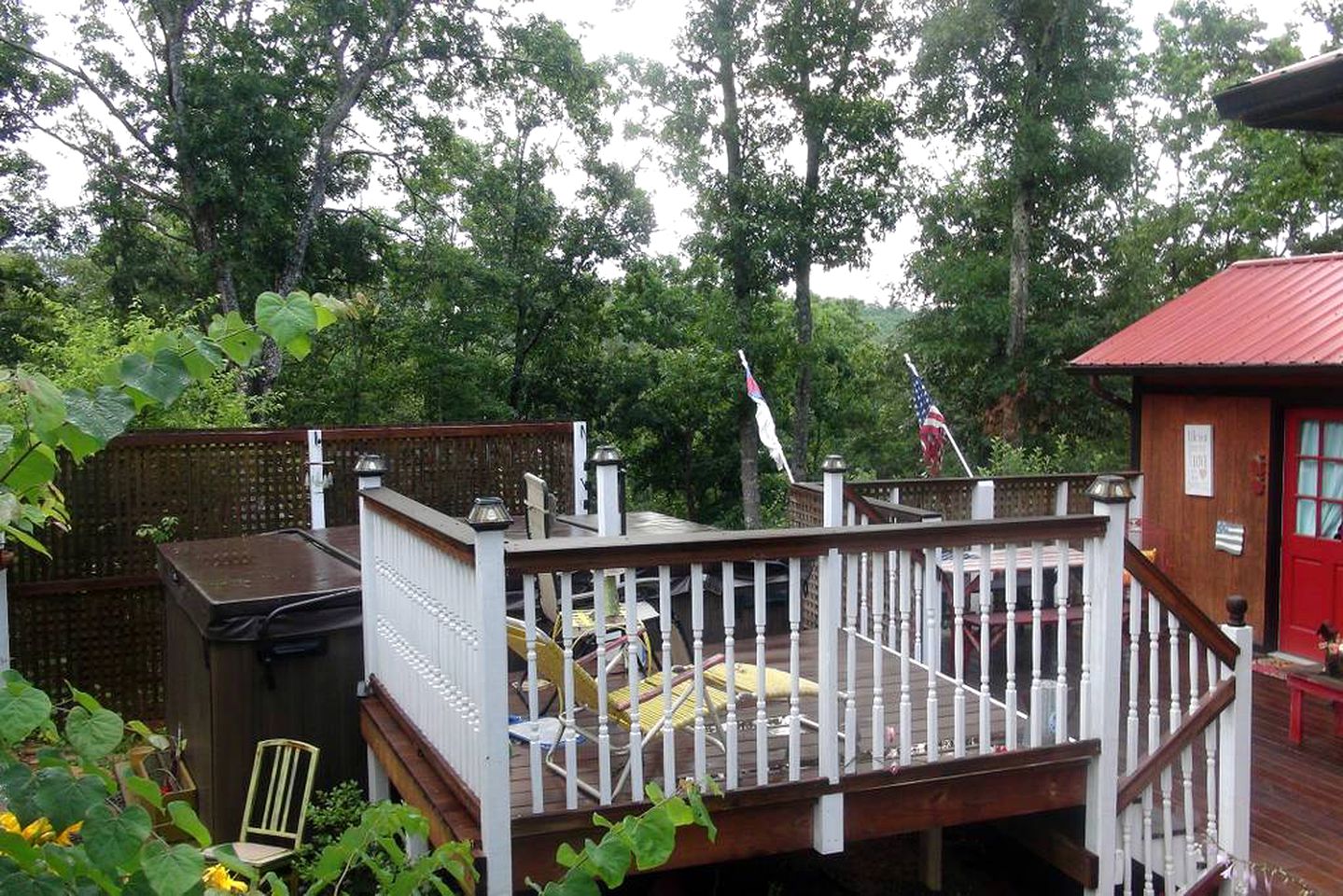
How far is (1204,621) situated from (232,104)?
41.4 feet

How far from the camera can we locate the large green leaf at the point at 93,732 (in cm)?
135

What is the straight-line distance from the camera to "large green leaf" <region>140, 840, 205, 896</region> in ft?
3.95

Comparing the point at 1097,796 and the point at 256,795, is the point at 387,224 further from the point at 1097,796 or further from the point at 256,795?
the point at 1097,796

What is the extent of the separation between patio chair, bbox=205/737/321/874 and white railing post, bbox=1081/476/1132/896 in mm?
2918

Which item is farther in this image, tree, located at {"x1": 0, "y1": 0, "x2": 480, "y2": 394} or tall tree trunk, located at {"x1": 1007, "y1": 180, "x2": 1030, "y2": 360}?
tall tree trunk, located at {"x1": 1007, "y1": 180, "x2": 1030, "y2": 360}

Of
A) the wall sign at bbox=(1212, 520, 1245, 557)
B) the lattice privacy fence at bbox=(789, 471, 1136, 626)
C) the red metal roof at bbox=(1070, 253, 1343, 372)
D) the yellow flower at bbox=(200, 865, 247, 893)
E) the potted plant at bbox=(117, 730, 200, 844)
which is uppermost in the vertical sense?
the red metal roof at bbox=(1070, 253, 1343, 372)

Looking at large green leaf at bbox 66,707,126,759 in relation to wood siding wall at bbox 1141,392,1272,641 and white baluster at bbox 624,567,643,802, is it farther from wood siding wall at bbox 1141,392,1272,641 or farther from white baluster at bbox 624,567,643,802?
wood siding wall at bbox 1141,392,1272,641

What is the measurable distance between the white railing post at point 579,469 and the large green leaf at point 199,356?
697 centimetres

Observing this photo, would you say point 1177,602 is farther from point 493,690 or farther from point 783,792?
point 493,690

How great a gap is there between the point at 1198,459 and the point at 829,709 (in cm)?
607

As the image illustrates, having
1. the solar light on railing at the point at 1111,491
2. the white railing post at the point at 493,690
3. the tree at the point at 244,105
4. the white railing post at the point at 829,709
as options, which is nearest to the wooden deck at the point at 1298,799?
the solar light on railing at the point at 1111,491

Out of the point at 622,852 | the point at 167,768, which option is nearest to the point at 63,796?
the point at 622,852

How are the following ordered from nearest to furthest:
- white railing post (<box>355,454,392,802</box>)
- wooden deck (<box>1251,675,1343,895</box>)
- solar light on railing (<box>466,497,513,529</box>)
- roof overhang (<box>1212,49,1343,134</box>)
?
solar light on railing (<box>466,497,513,529</box>), roof overhang (<box>1212,49,1343,134</box>), wooden deck (<box>1251,675,1343,895</box>), white railing post (<box>355,454,392,802</box>)

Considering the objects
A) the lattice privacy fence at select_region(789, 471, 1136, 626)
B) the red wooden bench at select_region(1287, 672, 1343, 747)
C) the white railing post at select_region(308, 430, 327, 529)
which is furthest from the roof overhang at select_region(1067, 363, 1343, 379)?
the white railing post at select_region(308, 430, 327, 529)
